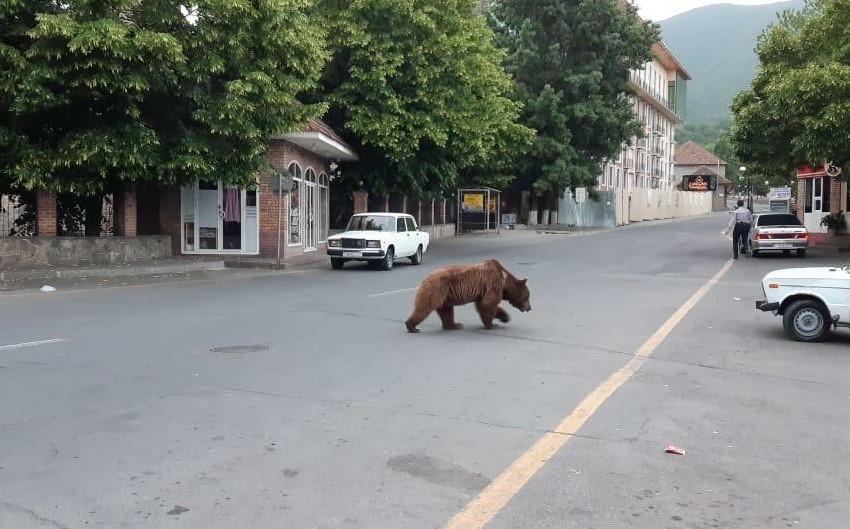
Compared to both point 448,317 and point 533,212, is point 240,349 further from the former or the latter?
point 533,212

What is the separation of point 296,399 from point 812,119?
2092 cm

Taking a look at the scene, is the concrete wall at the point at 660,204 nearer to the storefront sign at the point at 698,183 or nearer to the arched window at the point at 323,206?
the storefront sign at the point at 698,183

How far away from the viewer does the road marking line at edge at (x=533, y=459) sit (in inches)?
176

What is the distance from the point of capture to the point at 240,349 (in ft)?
31.3

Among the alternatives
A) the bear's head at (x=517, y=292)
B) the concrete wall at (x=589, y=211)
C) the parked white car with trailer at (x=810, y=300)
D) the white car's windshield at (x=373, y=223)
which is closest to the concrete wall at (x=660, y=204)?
the concrete wall at (x=589, y=211)

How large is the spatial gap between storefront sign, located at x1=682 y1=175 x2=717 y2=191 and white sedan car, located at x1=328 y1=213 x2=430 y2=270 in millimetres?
94413

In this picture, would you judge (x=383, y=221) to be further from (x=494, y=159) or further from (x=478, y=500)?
(x=478, y=500)

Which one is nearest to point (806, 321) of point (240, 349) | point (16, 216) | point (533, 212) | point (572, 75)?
point (240, 349)

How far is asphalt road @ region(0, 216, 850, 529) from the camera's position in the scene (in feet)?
15.2

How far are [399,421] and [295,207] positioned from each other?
20.6 metres

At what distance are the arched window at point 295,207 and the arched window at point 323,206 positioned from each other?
3381 mm

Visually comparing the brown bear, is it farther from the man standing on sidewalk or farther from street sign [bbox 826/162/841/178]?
street sign [bbox 826/162/841/178]

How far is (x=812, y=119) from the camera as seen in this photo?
23266 millimetres

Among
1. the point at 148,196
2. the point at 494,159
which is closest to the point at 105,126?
the point at 148,196
